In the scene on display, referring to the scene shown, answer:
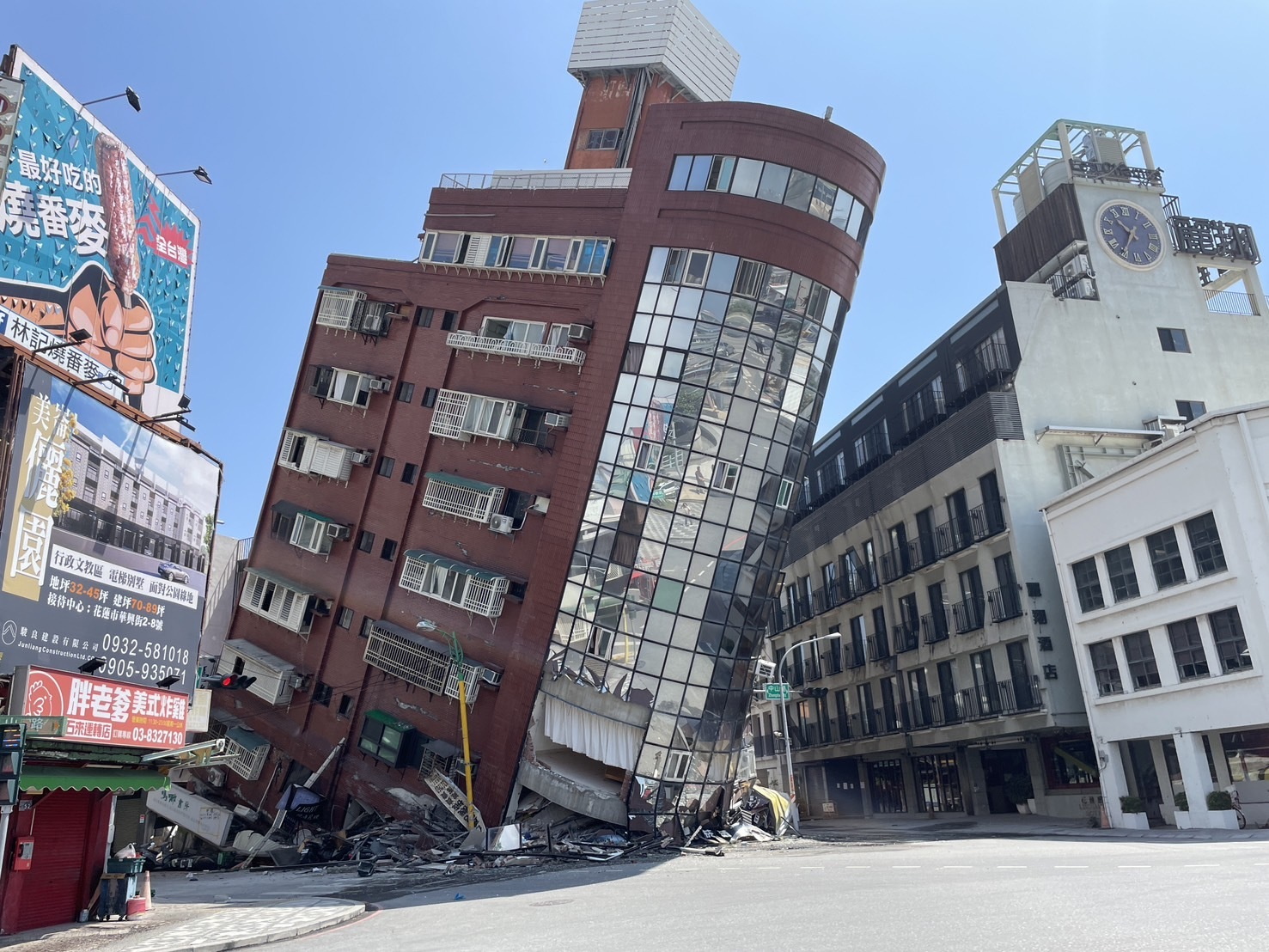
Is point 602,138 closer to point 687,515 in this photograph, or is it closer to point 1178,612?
point 687,515

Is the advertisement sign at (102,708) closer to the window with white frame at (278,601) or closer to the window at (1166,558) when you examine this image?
the window with white frame at (278,601)

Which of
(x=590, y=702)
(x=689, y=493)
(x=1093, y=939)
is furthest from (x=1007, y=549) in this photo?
(x=1093, y=939)

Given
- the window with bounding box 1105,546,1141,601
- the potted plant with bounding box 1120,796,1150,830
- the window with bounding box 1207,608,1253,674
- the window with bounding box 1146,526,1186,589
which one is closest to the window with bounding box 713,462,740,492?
the window with bounding box 1105,546,1141,601

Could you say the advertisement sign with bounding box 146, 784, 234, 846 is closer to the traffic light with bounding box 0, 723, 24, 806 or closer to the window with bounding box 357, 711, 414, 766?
the window with bounding box 357, 711, 414, 766

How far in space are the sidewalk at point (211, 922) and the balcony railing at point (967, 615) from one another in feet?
100

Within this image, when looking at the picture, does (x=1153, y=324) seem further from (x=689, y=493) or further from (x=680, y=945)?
(x=680, y=945)

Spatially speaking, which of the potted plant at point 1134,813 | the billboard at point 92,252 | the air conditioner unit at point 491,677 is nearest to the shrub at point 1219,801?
the potted plant at point 1134,813

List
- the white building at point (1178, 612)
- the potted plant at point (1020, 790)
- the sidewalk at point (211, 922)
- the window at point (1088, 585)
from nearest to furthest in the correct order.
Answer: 1. the sidewalk at point (211, 922)
2. the white building at point (1178, 612)
3. the window at point (1088, 585)
4. the potted plant at point (1020, 790)

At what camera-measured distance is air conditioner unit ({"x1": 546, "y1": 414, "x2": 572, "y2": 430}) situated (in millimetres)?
36031

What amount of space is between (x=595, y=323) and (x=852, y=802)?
1604 inches

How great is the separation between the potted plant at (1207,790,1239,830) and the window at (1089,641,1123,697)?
5389mm

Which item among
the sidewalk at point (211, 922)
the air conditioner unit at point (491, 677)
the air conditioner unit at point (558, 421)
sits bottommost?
the sidewalk at point (211, 922)

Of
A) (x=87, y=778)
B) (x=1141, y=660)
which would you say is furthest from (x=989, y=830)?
(x=87, y=778)

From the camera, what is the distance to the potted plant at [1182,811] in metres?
32.7
